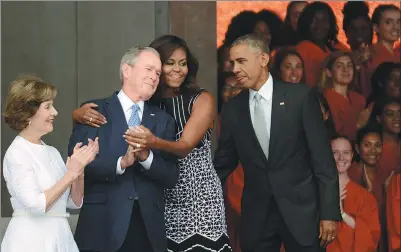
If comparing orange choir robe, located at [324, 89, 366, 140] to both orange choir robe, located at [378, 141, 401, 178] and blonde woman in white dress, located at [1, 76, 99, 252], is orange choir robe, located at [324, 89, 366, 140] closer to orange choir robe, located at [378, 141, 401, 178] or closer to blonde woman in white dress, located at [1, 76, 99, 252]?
orange choir robe, located at [378, 141, 401, 178]

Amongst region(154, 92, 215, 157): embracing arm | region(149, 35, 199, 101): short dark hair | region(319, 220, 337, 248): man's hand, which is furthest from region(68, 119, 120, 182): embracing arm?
region(319, 220, 337, 248): man's hand

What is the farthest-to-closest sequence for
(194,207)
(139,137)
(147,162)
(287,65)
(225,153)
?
(287,65), (225,153), (194,207), (147,162), (139,137)

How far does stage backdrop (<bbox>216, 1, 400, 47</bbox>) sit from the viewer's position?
838 centimetres

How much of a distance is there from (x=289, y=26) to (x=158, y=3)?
3.66 feet

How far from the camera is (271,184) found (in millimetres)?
5703

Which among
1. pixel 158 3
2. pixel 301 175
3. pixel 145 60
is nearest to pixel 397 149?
pixel 158 3

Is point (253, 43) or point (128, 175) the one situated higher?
point (253, 43)

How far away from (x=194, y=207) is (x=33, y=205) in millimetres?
1012

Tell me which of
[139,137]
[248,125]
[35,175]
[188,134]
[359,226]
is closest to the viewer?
[35,175]

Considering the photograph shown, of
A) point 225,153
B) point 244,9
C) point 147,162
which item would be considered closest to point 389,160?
point 244,9

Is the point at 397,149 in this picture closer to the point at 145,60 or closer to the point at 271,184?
the point at 271,184

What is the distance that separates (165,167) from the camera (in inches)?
207

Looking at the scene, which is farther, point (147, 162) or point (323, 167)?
point (323, 167)

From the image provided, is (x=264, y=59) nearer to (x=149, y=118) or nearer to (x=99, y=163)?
(x=149, y=118)
